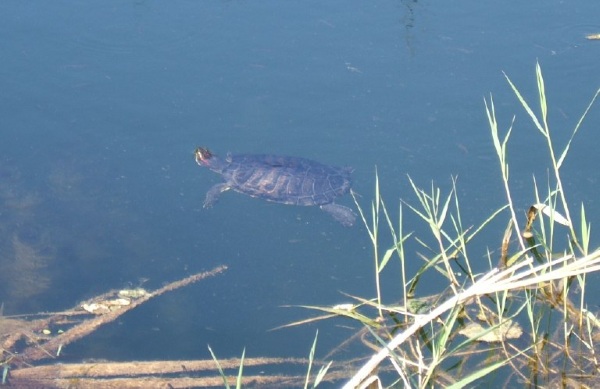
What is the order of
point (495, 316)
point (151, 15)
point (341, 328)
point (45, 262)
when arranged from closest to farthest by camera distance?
point (495, 316)
point (341, 328)
point (45, 262)
point (151, 15)

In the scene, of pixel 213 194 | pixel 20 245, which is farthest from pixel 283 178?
pixel 20 245

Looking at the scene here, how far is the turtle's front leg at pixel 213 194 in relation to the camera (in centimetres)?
506

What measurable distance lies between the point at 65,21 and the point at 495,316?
14.9 ft

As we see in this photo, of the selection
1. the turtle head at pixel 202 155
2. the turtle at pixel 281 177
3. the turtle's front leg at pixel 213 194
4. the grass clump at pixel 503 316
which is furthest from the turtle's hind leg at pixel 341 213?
the grass clump at pixel 503 316

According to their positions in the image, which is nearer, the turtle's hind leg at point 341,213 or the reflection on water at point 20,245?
the reflection on water at point 20,245

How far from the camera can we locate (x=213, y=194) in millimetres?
5133

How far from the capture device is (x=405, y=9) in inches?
263

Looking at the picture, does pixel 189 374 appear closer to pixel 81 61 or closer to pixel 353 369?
pixel 353 369

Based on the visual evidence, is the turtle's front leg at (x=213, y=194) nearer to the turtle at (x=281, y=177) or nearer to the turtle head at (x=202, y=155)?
the turtle at (x=281, y=177)

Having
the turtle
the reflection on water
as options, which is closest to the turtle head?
the turtle

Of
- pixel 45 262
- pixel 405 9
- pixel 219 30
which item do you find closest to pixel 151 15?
pixel 219 30

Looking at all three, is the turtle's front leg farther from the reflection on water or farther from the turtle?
the reflection on water

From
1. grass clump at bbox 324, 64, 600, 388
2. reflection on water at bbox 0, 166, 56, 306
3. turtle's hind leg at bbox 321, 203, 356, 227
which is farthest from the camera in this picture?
turtle's hind leg at bbox 321, 203, 356, 227

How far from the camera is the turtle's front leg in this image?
5059mm
